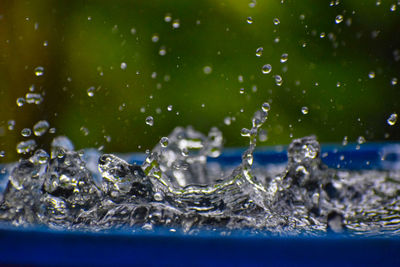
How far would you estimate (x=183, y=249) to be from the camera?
2.12ft

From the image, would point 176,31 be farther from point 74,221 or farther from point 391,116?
point 74,221

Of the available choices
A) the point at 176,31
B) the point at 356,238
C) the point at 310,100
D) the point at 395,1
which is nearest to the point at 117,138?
the point at 176,31

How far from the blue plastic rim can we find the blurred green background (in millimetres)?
1774

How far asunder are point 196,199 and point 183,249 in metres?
0.23

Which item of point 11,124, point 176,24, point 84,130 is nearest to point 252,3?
point 176,24

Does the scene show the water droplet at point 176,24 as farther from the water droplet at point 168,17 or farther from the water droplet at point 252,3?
the water droplet at point 252,3

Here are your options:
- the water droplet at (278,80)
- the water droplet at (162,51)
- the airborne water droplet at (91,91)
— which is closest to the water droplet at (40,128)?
the airborne water droplet at (91,91)

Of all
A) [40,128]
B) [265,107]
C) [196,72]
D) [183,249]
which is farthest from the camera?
[196,72]

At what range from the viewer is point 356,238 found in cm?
62

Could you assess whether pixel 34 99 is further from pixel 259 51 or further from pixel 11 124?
pixel 259 51

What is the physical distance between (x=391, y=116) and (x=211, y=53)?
0.88 m

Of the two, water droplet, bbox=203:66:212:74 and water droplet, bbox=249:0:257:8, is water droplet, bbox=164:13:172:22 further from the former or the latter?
water droplet, bbox=249:0:257:8

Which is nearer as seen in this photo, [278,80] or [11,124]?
[278,80]

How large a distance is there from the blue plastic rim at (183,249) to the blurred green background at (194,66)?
5.82ft
